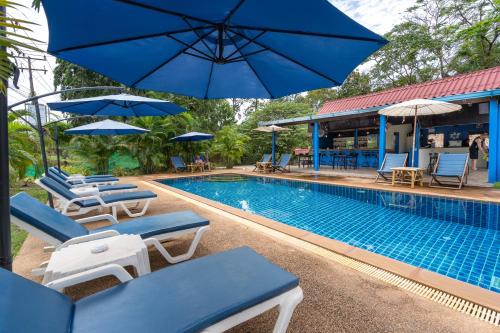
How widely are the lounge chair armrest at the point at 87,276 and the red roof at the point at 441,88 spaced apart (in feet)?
35.6

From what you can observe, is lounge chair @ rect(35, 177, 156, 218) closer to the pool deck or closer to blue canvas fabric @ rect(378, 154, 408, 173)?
the pool deck

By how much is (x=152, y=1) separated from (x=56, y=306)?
6.77 feet

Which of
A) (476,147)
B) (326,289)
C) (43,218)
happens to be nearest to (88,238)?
(43,218)

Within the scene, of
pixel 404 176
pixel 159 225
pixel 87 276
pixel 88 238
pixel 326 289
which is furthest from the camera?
pixel 404 176

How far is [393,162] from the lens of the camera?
370 inches

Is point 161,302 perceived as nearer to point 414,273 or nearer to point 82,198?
point 414,273

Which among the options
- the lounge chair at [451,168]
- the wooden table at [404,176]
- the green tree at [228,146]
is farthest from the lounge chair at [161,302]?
the green tree at [228,146]

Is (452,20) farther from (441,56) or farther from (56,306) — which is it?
(56,306)

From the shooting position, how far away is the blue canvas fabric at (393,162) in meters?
9.16

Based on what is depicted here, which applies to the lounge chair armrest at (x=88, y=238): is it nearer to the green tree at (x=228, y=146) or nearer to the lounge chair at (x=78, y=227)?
the lounge chair at (x=78, y=227)

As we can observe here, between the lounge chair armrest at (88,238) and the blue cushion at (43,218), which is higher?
the blue cushion at (43,218)

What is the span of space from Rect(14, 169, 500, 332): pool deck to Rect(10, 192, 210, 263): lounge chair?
39 centimetres

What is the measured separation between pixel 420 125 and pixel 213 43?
14401 mm

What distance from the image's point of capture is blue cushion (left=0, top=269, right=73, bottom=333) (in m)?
1.17
